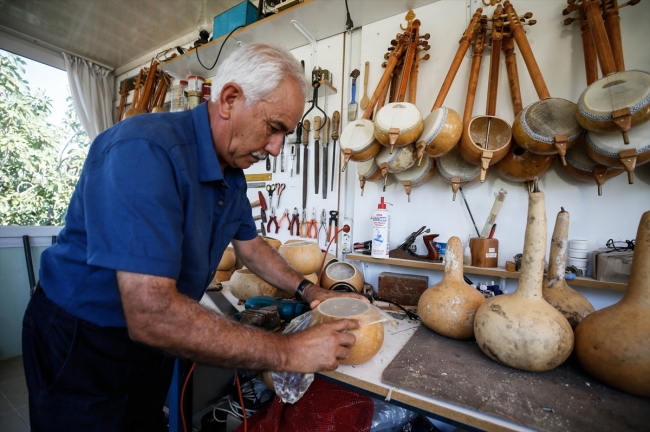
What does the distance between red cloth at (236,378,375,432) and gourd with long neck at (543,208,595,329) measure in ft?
2.33

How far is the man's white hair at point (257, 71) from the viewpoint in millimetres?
746

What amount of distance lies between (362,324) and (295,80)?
709 mm

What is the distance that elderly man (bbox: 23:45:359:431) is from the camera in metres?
0.57

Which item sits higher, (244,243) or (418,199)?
(418,199)

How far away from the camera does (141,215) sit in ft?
1.84

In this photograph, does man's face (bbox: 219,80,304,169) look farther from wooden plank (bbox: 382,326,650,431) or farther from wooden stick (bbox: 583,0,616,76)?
wooden stick (bbox: 583,0,616,76)

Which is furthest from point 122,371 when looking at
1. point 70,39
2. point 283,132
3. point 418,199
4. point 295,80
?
point 70,39

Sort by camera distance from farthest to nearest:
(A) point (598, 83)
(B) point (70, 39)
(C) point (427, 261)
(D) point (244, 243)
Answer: (B) point (70, 39)
(C) point (427, 261)
(D) point (244, 243)
(A) point (598, 83)

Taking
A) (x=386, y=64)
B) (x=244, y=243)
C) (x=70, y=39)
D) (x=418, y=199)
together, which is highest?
(x=70, y=39)

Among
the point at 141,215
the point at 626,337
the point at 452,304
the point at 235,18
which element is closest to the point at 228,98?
the point at 141,215

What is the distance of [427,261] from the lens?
54.4 inches

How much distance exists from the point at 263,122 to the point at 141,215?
39cm

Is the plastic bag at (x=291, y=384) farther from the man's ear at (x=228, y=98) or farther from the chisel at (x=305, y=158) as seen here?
the chisel at (x=305, y=158)

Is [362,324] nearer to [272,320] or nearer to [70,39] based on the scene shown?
[272,320]
